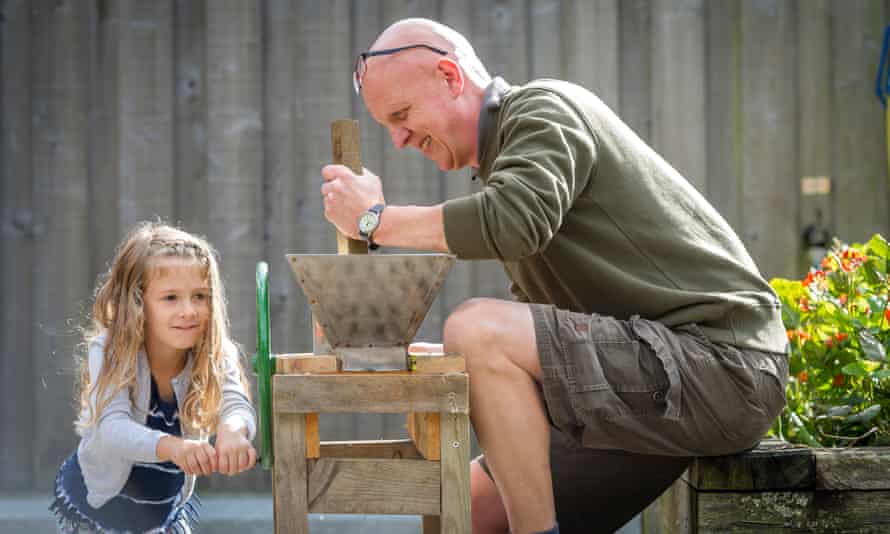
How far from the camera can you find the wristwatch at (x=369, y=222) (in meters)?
1.98

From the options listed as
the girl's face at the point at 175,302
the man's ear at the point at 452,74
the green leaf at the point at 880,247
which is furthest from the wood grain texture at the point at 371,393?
the green leaf at the point at 880,247

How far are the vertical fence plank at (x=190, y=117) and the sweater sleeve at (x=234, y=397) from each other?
0.88 metres

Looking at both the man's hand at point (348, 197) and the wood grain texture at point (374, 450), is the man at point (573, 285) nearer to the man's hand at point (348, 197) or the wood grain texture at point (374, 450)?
the man's hand at point (348, 197)

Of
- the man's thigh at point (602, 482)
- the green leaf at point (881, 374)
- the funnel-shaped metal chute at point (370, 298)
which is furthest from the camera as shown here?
the green leaf at point (881, 374)

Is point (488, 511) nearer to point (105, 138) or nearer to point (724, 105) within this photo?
point (724, 105)

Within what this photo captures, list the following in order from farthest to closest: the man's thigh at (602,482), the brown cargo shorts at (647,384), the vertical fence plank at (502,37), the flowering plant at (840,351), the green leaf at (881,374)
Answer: the vertical fence plank at (502,37) → the flowering plant at (840,351) → the green leaf at (881,374) → the man's thigh at (602,482) → the brown cargo shorts at (647,384)

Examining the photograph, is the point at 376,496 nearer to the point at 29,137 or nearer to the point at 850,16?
the point at 29,137

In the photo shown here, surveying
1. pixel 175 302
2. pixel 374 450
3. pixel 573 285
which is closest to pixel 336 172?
pixel 573 285

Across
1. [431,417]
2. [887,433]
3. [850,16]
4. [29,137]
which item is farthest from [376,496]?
[850,16]

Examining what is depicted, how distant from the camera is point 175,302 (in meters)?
2.61

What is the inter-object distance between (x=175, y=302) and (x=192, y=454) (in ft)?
1.54

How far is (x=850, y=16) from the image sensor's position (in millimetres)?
3479

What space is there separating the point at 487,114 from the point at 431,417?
2.16ft

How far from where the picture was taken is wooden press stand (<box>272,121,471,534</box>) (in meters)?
1.90
